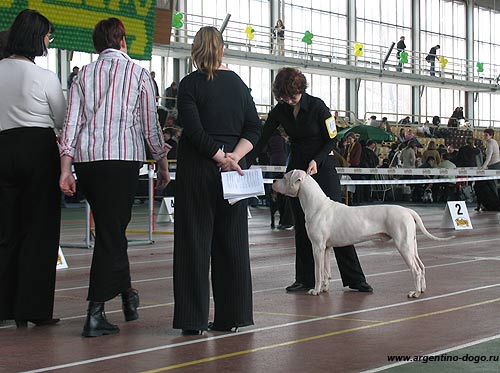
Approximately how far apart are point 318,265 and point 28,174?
2584mm

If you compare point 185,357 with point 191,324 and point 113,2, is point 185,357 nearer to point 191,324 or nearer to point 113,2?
point 191,324

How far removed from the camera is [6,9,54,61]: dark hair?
5.89m

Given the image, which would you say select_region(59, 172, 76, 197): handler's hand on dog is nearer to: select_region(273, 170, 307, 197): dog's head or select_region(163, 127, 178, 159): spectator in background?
select_region(273, 170, 307, 197): dog's head

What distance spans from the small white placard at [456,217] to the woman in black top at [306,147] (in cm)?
804

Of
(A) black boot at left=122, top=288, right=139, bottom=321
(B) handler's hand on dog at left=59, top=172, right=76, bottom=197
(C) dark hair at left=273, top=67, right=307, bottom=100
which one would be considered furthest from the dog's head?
(B) handler's hand on dog at left=59, top=172, right=76, bottom=197

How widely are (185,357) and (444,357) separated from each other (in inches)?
52.4

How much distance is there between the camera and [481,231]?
48.7 feet

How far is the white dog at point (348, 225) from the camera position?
7.37 m

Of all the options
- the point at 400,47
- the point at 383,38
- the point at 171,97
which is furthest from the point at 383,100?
the point at 171,97

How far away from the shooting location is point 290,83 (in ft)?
24.9

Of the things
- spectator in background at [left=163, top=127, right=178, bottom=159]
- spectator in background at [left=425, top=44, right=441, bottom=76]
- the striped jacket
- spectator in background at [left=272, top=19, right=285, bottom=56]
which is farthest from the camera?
spectator in background at [left=425, top=44, right=441, bottom=76]

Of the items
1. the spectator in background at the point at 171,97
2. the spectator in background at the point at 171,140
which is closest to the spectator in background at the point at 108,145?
the spectator in background at the point at 171,140

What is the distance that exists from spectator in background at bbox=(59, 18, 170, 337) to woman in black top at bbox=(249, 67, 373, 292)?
211 centimetres

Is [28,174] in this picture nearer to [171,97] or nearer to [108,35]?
[108,35]
